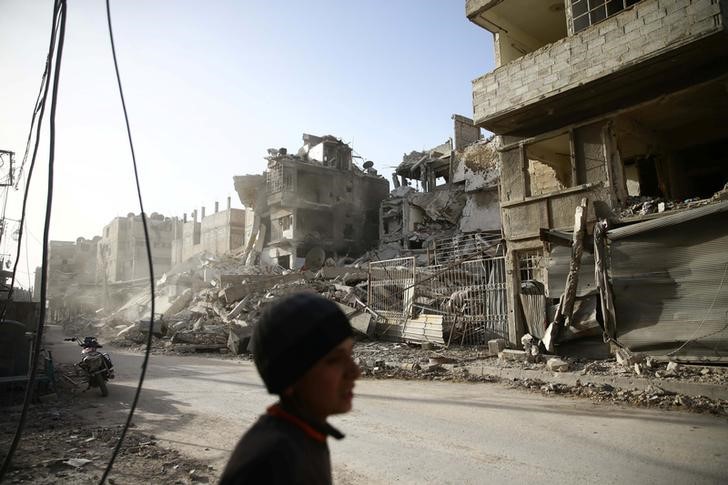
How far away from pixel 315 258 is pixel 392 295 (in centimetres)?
1873

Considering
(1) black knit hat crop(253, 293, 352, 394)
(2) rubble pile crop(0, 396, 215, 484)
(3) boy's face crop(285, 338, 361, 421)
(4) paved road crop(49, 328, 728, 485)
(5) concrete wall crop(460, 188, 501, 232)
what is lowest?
(2) rubble pile crop(0, 396, 215, 484)

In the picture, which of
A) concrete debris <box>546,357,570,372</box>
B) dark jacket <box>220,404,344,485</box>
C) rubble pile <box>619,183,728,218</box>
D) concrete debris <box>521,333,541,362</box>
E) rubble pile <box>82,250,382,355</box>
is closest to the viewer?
dark jacket <box>220,404,344,485</box>

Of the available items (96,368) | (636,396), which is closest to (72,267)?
(96,368)

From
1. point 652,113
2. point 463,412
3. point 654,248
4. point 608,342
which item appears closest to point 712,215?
point 654,248

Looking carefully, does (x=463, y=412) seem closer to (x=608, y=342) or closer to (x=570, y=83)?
(x=608, y=342)

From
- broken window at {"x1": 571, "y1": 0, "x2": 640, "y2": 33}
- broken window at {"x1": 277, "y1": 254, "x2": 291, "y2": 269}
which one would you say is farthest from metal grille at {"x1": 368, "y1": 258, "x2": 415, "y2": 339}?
broken window at {"x1": 277, "y1": 254, "x2": 291, "y2": 269}

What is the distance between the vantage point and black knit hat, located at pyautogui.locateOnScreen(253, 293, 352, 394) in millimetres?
1185

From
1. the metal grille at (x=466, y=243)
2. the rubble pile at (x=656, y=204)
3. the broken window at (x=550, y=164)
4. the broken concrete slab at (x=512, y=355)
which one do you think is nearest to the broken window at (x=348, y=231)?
the metal grille at (x=466, y=243)

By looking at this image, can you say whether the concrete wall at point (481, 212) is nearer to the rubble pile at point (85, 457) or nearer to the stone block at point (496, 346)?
the stone block at point (496, 346)

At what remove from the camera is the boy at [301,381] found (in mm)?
1090

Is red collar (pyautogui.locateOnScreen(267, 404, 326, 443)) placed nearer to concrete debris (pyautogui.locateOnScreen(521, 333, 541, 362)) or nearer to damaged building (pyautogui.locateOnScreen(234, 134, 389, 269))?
concrete debris (pyautogui.locateOnScreen(521, 333, 541, 362))

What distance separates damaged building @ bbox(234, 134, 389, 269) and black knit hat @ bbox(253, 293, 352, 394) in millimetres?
33133

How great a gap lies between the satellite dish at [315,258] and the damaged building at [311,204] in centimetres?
8

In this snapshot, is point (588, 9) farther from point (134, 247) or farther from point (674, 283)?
point (134, 247)
